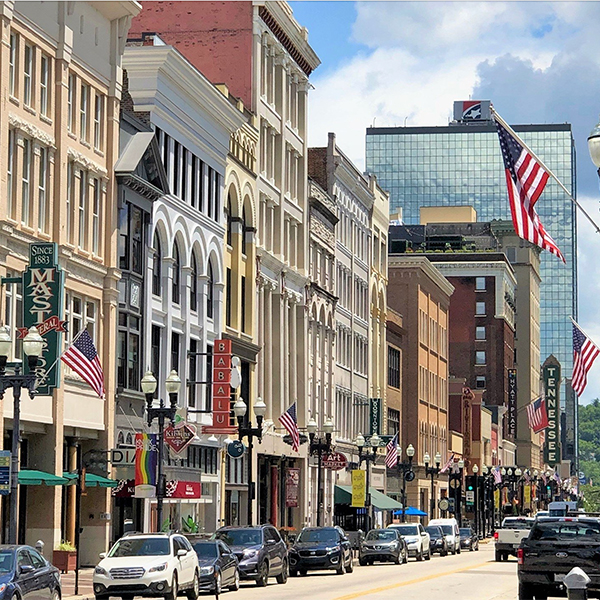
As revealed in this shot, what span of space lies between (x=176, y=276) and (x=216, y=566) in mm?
23553

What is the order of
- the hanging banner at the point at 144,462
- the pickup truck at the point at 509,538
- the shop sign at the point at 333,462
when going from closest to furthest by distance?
the hanging banner at the point at 144,462 < the pickup truck at the point at 509,538 < the shop sign at the point at 333,462

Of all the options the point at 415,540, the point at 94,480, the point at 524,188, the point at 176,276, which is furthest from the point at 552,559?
the point at 415,540

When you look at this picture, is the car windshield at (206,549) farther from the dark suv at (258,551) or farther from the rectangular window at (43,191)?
the rectangular window at (43,191)

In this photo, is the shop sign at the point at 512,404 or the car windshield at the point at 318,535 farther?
the shop sign at the point at 512,404

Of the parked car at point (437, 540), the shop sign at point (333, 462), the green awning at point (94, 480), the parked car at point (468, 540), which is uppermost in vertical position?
the shop sign at point (333, 462)

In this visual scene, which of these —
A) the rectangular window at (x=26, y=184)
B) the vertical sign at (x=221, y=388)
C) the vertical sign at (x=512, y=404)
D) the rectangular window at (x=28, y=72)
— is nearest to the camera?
the rectangular window at (x=26, y=184)

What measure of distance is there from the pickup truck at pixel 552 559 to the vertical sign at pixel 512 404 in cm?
14951

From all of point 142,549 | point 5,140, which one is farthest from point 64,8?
point 142,549

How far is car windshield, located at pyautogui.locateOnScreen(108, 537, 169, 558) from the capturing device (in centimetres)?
3500

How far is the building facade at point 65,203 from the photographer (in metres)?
44.9

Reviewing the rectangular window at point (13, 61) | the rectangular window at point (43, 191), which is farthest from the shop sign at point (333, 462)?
the rectangular window at point (13, 61)

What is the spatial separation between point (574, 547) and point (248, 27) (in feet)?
146

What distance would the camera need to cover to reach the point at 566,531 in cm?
3272

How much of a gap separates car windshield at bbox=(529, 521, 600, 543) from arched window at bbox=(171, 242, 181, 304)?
2929cm
